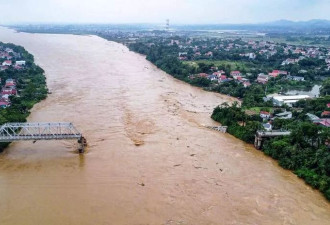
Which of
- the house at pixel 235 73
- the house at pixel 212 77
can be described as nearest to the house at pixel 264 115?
the house at pixel 212 77

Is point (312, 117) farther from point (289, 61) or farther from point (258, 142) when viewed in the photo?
point (289, 61)

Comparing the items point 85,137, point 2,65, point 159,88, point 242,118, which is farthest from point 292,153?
point 2,65

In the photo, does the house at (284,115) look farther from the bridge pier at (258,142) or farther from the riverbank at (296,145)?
the bridge pier at (258,142)

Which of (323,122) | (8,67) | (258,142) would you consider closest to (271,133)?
(258,142)

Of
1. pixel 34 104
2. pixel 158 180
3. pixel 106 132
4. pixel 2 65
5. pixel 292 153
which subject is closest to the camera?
pixel 158 180

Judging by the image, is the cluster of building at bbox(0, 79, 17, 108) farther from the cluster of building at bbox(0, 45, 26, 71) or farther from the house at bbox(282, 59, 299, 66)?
the house at bbox(282, 59, 299, 66)

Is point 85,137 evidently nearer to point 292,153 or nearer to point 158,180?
point 158,180
